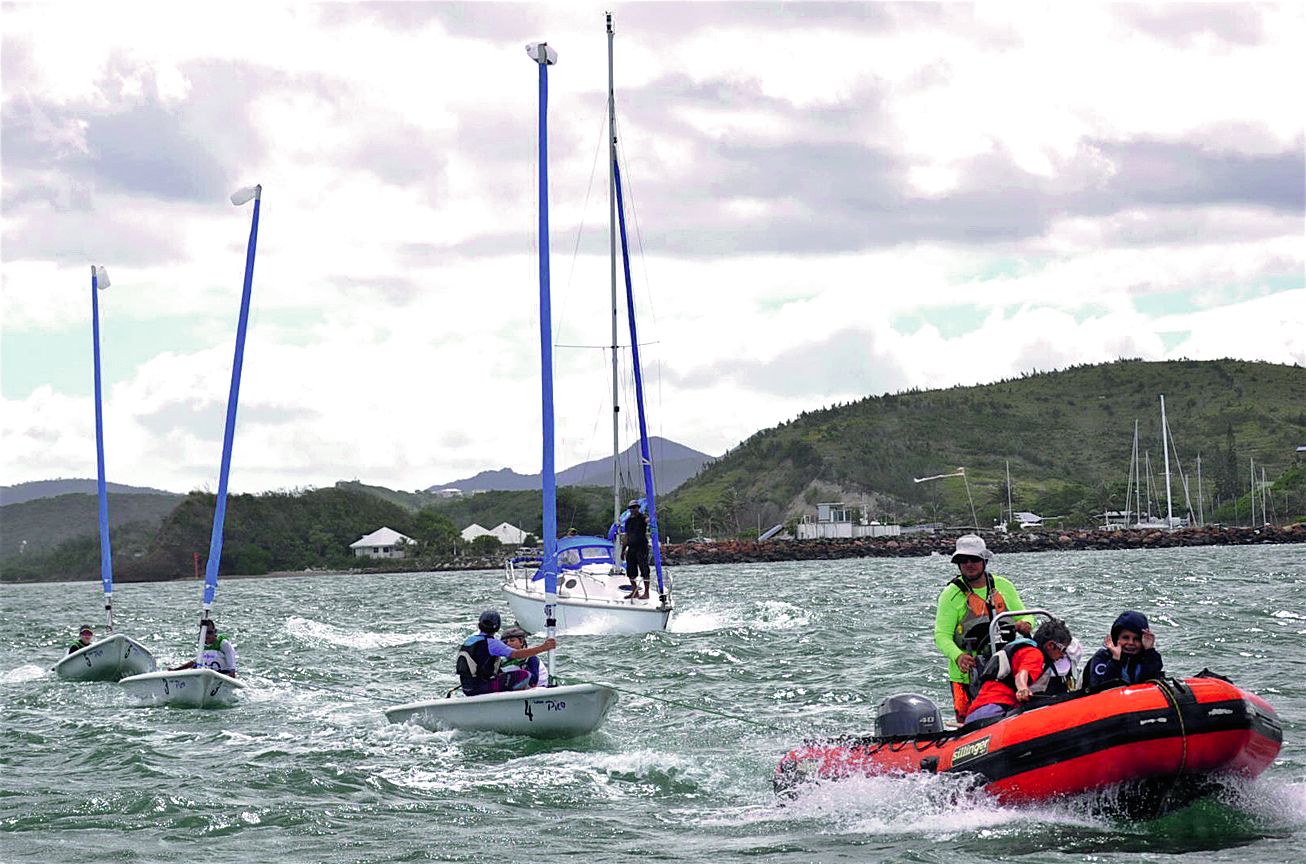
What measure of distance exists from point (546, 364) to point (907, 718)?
9.50 m

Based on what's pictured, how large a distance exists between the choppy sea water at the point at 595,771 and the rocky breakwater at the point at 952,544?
93663 millimetres

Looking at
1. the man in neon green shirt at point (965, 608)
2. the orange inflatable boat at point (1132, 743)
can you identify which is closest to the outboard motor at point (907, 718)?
the man in neon green shirt at point (965, 608)

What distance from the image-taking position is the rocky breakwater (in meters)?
129

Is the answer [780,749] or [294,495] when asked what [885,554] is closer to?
[294,495]

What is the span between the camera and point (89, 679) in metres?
30.0

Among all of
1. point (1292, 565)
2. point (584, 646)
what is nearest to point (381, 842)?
point (584, 646)

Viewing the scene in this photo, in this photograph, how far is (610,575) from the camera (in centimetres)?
3888

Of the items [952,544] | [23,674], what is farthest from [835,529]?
[23,674]

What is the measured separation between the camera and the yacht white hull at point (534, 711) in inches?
768

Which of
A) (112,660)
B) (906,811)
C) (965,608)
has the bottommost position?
(906,811)

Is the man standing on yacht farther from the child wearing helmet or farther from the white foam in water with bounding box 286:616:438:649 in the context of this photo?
the child wearing helmet

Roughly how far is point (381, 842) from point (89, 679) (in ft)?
58.1

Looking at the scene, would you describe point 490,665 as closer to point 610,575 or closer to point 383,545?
point 610,575

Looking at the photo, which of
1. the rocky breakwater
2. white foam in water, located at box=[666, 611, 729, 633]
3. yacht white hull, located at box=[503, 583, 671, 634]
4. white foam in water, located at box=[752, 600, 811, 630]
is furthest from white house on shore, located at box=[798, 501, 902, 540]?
yacht white hull, located at box=[503, 583, 671, 634]
